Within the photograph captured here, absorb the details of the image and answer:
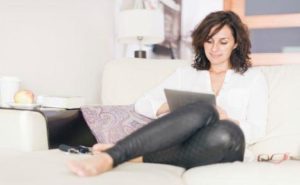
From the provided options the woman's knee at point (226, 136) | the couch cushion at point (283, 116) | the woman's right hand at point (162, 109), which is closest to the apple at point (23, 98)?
the woman's right hand at point (162, 109)

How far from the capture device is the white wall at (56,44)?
2139mm

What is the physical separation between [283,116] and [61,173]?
0.99 meters

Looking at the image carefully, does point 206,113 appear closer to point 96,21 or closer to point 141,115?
point 141,115

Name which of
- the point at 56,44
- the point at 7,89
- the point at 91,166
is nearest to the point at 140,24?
the point at 56,44

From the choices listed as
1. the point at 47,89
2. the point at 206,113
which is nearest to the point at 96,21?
the point at 47,89

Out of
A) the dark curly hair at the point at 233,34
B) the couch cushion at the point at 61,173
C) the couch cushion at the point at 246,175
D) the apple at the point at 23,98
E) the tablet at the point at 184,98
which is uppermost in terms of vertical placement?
the dark curly hair at the point at 233,34

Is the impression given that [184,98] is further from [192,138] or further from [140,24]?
[140,24]

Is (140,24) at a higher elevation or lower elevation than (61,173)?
higher

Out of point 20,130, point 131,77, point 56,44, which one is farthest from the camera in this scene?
point 56,44

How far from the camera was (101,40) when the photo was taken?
10.1 feet

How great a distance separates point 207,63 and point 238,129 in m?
0.63

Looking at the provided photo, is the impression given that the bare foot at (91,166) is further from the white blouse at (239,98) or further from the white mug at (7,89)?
the white mug at (7,89)

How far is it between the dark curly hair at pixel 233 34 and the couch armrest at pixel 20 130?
82 centimetres

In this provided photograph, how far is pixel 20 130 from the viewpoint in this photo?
1.48m
